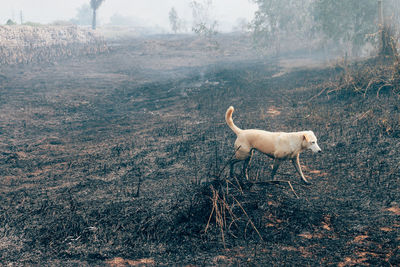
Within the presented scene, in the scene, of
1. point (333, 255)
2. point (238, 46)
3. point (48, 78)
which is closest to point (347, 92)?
point (333, 255)

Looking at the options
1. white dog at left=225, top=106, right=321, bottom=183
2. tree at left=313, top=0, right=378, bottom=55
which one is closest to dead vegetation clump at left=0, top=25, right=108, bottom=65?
tree at left=313, top=0, right=378, bottom=55

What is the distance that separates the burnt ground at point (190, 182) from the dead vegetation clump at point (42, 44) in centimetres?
932

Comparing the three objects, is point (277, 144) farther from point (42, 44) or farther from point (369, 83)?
point (42, 44)

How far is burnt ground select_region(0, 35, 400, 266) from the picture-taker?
4.91 meters

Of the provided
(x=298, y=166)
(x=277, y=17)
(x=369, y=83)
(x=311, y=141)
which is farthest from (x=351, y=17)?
(x=311, y=141)

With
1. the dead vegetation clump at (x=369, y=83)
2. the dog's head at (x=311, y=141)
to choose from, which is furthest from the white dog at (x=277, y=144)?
the dead vegetation clump at (x=369, y=83)

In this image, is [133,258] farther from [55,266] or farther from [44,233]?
[44,233]

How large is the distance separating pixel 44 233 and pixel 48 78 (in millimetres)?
17323

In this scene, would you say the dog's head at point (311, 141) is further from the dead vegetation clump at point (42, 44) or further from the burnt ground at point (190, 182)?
the dead vegetation clump at point (42, 44)

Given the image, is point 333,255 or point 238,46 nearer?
point 333,255

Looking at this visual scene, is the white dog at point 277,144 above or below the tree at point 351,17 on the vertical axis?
below

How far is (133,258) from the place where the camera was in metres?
4.76

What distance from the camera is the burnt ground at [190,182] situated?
4.91m

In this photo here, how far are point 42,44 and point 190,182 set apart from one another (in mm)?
33189
